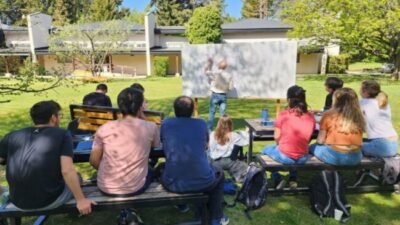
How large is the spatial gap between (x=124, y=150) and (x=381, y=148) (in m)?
3.36

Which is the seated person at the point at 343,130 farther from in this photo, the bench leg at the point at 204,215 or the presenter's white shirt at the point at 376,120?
the bench leg at the point at 204,215

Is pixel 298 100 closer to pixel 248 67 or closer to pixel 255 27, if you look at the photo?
pixel 248 67

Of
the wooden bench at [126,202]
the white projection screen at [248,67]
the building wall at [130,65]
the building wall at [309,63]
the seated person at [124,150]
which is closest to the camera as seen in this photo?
the wooden bench at [126,202]

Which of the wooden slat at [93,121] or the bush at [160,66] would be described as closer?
the wooden slat at [93,121]

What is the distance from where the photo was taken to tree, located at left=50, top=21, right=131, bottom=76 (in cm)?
2702

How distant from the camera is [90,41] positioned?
27.2 meters

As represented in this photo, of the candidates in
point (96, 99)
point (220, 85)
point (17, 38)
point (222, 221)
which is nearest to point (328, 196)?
point (222, 221)

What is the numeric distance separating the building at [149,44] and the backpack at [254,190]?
92.6 feet

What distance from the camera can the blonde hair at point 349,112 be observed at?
152 inches

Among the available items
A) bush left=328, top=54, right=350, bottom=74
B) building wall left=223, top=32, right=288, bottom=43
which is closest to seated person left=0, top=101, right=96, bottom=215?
bush left=328, top=54, right=350, bottom=74

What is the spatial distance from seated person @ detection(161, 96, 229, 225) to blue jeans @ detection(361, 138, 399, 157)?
2.32 meters

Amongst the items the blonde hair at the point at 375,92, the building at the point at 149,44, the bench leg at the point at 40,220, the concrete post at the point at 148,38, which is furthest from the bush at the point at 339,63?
the bench leg at the point at 40,220

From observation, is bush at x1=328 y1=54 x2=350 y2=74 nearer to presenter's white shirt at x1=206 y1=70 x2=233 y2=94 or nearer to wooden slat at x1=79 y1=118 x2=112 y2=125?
presenter's white shirt at x1=206 y1=70 x2=233 y2=94

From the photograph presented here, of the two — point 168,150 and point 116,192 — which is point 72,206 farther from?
point 168,150
